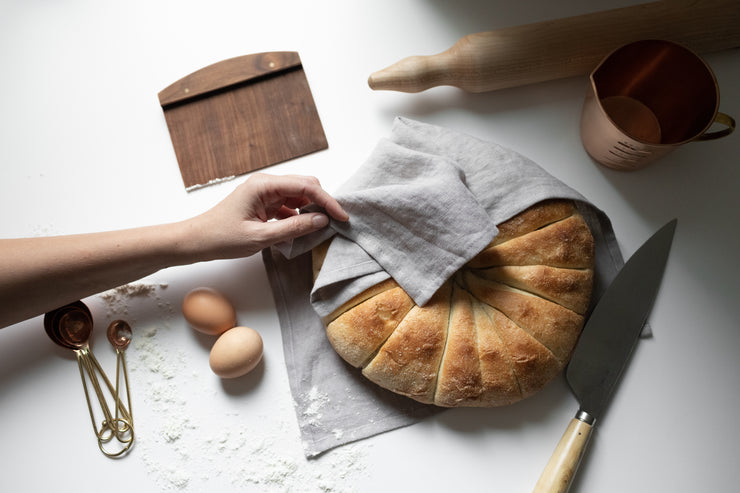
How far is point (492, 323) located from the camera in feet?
2.85

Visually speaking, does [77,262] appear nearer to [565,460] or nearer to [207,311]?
[207,311]

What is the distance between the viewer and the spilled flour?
94cm

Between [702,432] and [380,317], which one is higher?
[380,317]

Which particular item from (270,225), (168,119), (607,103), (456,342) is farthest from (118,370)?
(607,103)

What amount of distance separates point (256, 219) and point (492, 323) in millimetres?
510

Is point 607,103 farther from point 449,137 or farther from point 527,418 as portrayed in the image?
point 527,418

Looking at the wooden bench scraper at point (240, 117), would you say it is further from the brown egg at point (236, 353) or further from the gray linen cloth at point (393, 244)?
the brown egg at point (236, 353)

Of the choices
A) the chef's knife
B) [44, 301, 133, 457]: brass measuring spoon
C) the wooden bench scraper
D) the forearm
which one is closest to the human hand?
the forearm

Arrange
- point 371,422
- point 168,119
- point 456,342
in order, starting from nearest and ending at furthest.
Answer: point 456,342 < point 371,422 < point 168,119

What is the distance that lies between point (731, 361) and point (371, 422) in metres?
0.79

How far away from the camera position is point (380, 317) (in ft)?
2.81

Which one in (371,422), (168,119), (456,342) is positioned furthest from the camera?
(168,119)

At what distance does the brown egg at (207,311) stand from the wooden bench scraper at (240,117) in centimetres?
26

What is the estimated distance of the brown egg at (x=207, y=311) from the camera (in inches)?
36.6
